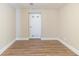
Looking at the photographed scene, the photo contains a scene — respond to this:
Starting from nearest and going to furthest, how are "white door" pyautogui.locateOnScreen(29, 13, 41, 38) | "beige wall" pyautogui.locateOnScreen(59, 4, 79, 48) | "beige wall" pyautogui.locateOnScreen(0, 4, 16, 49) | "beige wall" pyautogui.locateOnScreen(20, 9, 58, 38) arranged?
"beige wall" pyautogui.locateOnScreen(59, 4, 79, 48) → "beige wall" pyautogui.locateOnScreen(0, 4, 16, 49) → "beige wall" pyautogui.locateOnScreen(20, 9, 58, 38) → "white door" pyautogui.locateOnScreen(29, 13, 41, 38)

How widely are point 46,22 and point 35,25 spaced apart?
2.64ft

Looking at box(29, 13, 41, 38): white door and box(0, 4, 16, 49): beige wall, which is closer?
box(0, 4, 16, 49): beige wall

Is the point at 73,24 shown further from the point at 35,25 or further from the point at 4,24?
the point at 35,25

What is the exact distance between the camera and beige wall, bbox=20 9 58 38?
734 centimetres

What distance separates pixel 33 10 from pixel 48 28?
1.34 meters

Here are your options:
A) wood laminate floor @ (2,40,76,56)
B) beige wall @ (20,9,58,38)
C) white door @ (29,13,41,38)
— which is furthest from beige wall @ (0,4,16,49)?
white door @ (29,13,41,38)

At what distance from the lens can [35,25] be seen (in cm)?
786

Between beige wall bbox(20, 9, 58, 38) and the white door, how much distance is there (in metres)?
0.44

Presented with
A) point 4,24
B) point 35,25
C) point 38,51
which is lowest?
point 38,51

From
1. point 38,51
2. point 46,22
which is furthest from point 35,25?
point 38,51

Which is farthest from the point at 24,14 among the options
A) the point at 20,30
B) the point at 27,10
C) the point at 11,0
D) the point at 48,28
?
the point at 11,0

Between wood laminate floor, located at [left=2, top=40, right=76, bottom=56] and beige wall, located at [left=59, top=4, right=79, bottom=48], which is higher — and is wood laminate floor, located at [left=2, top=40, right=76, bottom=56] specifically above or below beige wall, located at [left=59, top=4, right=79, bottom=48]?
below

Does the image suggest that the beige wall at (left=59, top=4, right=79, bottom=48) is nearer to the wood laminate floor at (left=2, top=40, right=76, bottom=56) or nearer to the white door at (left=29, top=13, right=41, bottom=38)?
the wood laminate floor at (left=2, top=40, right=76, bottom=56)

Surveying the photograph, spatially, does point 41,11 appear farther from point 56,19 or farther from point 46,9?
point 56,19
